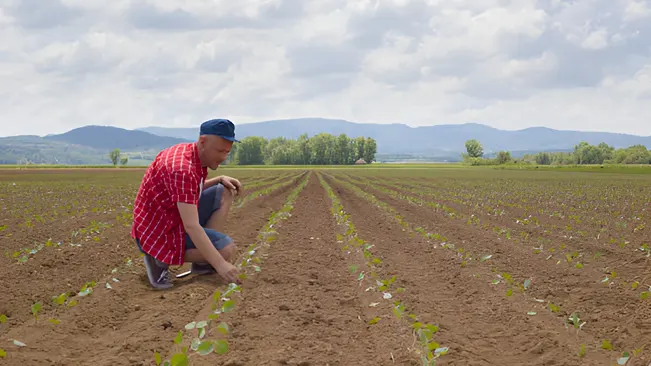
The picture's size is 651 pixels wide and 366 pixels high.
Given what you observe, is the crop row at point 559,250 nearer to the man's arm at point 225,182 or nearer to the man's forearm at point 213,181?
the man's arm at point 225,182

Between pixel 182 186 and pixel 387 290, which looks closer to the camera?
pixel 182 186

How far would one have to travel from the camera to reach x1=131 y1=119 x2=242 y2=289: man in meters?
5.65

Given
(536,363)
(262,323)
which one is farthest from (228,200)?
(536,363)

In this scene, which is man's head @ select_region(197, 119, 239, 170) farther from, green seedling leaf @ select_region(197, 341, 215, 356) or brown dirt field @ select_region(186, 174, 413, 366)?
green seedling leaf @ select_region(197, 341, 215, 356)

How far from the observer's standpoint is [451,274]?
7.57 metres

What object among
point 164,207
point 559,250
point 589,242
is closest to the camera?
point 164,207

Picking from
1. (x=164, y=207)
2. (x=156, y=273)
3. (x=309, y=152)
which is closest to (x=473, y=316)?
(x=164, y=207)

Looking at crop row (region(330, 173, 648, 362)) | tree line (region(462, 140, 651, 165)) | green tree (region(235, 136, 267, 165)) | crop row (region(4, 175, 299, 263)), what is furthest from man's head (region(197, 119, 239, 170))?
green tree (region(235, 136, 267, 165))

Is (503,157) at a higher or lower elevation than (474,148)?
lower

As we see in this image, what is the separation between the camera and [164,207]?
6.12m

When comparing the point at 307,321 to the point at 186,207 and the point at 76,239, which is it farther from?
the point at 76,239

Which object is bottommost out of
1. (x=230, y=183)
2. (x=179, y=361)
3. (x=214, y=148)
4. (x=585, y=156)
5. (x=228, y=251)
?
(x=585, y=156)

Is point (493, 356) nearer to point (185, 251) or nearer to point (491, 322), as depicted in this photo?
point (491, 322)

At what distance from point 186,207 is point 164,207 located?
0.63m
